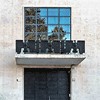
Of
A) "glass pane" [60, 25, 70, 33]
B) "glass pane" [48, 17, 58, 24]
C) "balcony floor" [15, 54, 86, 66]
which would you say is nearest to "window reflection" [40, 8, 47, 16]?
"glass pane" [48, 17, 58, 24]

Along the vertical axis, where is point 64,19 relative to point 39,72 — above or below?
above

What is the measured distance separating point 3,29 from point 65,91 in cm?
450

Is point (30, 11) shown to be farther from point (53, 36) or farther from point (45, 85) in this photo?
point (45, 85)

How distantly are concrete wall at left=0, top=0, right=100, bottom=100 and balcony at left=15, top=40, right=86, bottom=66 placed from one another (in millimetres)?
1105

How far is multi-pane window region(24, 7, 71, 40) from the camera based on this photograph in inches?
805

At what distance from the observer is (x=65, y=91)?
20.5 m

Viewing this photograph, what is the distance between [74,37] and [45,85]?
9.44 feet

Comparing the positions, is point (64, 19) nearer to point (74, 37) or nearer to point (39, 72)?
point (74, 37)

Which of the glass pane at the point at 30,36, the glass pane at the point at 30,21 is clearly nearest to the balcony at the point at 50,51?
the glass pane at the point at 30,36

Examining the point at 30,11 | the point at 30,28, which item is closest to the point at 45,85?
the point at 30,28

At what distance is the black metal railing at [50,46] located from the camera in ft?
61.2

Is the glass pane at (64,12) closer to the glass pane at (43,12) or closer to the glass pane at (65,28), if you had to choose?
the glass pane at (65,28)

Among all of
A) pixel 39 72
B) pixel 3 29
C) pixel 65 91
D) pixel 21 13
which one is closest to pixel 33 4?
pixel 21 13

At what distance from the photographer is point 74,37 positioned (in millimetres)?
20359
